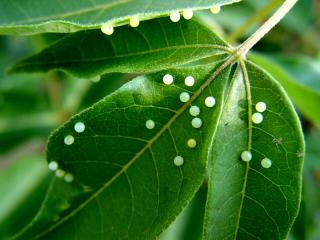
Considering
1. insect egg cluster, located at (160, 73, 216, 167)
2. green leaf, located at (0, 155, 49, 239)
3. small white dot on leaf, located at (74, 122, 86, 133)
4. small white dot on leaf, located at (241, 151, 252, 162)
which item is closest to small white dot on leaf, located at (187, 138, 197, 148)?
insect egg cluster, located at (160, 73, 216, 167)

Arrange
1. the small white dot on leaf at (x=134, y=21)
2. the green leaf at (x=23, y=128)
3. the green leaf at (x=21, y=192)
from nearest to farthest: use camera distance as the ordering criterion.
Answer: the small white dot on leaf at (x=134, y=21) → the green leaf at (x=21, y=192) → the green leaf at (x=23, y=128)

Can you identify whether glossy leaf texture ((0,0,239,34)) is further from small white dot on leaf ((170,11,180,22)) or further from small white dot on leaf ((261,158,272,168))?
small white dot on leaf ((261,158,272,168))

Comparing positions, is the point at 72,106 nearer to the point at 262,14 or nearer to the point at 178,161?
the point at 262,14

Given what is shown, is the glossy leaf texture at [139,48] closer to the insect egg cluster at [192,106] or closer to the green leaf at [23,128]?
the insect egg cluster at [192,106]

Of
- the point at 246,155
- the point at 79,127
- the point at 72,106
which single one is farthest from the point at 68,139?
the point at 72,106

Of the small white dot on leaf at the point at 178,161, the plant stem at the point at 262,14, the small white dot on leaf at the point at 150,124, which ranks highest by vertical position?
the plant stem at the point at 262,14

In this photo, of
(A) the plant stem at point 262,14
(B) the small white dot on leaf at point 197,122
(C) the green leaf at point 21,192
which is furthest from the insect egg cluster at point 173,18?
(C) the green leaf at point 21,192

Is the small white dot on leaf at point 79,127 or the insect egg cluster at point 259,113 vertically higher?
the insect egg cluster at point 259,113
